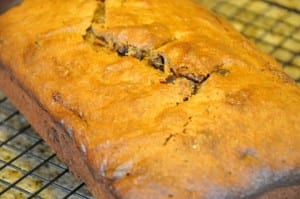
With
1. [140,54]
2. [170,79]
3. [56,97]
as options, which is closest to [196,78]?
[170,79]

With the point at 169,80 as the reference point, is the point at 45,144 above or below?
below

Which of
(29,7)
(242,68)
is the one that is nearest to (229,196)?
(242,68)

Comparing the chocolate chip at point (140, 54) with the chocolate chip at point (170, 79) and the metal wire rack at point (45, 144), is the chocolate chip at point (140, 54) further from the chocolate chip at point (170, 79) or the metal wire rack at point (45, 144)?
the metal wire rack at point (45, 144)

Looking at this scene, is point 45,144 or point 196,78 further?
point 45,144

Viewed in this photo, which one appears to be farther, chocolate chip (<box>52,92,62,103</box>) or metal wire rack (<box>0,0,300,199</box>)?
metal wire rack (<box>0,0,300,199</box>)

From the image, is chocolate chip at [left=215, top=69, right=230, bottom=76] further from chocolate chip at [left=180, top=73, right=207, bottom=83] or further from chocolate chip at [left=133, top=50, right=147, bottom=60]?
chocolate chip at [left=133, top=50, right=147, bottom=60]

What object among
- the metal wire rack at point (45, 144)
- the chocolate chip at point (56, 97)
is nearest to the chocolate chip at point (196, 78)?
the chocolate chip at point (56, 97)

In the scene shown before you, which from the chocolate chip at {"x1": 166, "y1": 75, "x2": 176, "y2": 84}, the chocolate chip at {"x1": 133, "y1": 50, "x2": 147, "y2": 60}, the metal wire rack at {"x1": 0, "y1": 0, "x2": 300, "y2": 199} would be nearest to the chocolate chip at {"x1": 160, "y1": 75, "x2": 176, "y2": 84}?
the chocolate chip at {"x1": 166, "y1": 75, "x2": 176, "y2": 84}

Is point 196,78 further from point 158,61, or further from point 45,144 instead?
point 45,144
